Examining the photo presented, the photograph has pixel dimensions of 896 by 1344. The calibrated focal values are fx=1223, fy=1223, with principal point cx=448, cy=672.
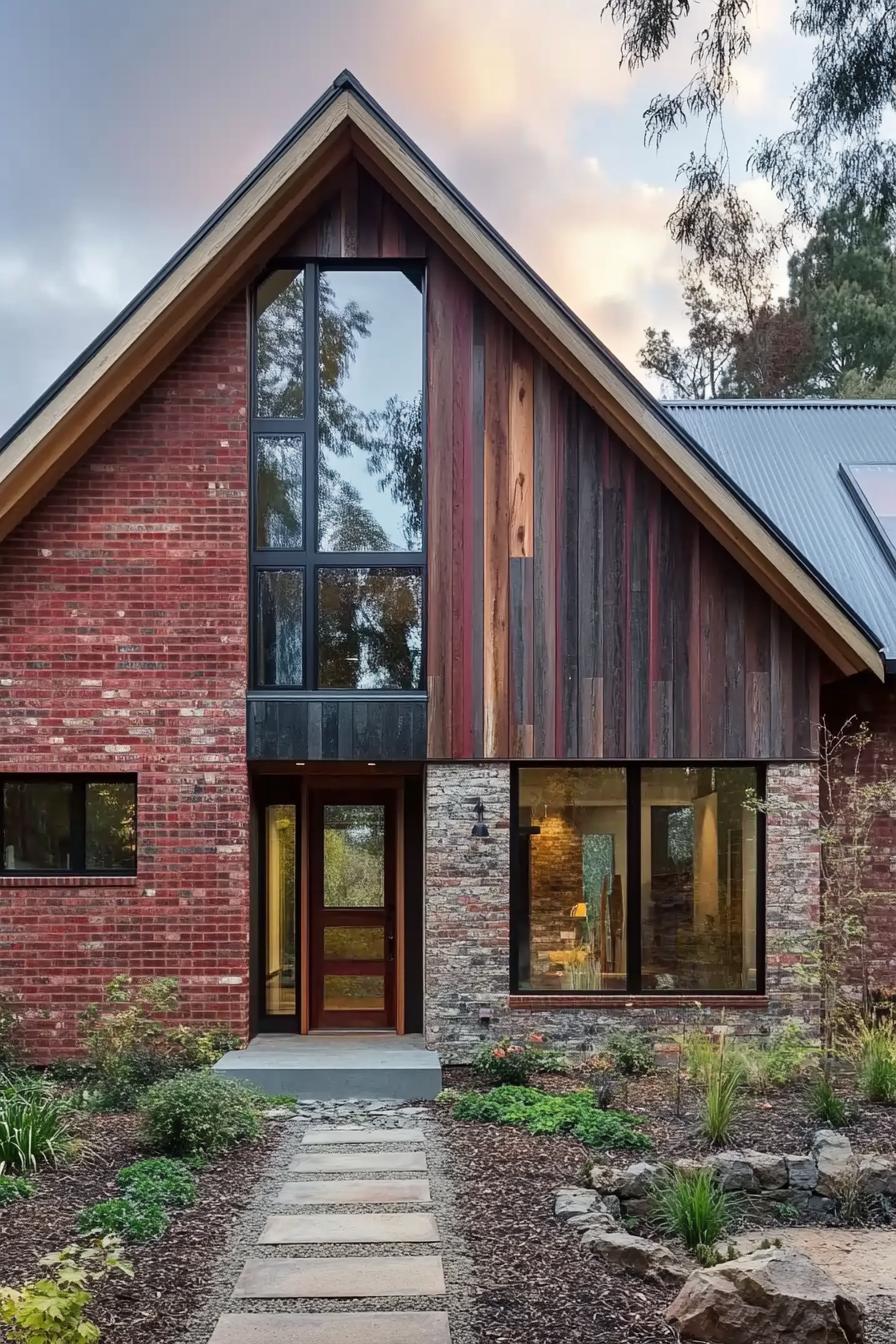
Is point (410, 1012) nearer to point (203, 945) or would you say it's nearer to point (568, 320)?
point (203, 945)

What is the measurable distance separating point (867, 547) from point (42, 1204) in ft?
30.9

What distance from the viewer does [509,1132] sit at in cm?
775

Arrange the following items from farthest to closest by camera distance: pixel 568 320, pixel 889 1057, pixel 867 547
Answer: pixel 867 547 → pixel 568 320 → pixel 889 1057

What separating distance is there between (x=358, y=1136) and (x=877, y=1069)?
351 centimetres

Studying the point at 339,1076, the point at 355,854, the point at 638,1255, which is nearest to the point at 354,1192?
the point at 638,1255

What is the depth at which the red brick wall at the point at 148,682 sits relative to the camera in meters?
9.85

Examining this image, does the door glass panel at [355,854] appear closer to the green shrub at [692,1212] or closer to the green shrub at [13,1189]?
the green shrub at [13,1189]

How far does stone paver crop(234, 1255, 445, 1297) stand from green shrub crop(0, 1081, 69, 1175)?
2.04 metres

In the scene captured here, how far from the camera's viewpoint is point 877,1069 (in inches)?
325

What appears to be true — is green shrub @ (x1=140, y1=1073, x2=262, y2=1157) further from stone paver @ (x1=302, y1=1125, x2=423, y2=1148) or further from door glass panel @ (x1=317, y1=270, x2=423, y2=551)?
door glass panel @ (x1=317, y1=270, x2=423, y2=551)

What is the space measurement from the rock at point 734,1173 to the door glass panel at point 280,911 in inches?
190

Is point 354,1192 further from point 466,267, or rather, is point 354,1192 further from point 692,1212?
point 466,267

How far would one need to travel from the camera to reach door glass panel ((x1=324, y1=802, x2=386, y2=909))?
35.4ft

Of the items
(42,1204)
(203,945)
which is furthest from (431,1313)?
(203,945)
